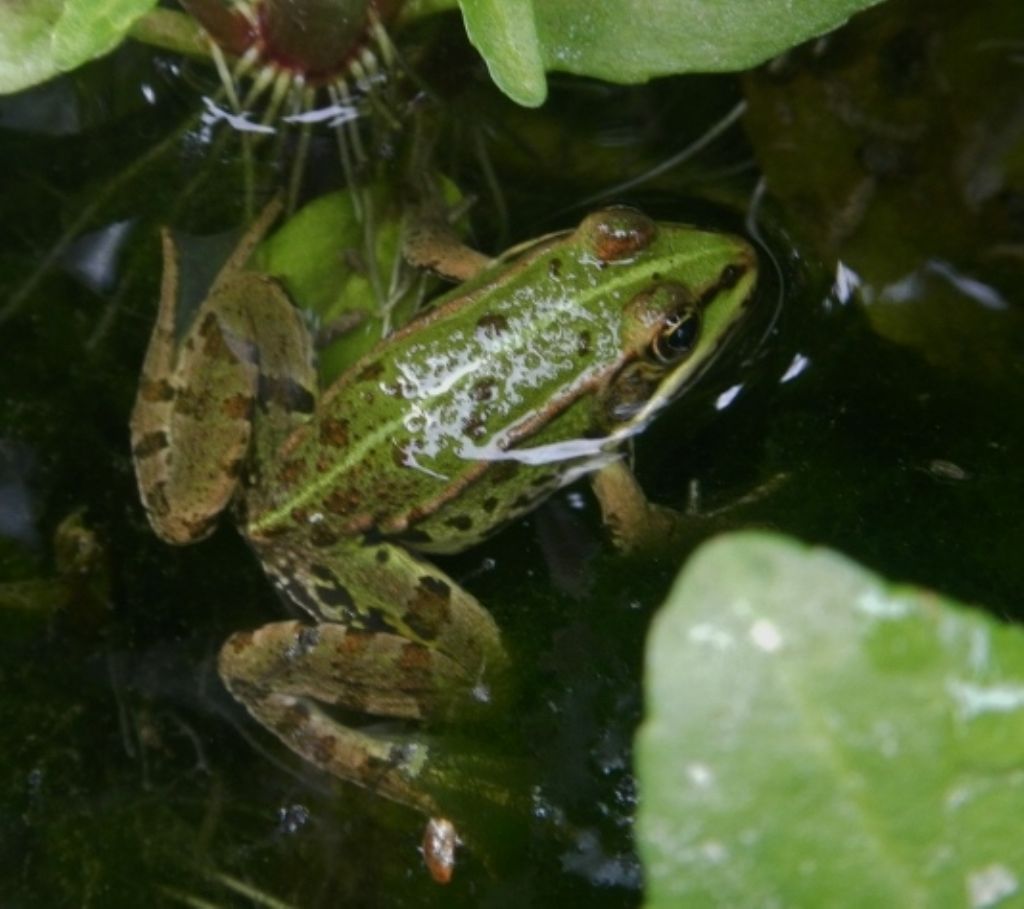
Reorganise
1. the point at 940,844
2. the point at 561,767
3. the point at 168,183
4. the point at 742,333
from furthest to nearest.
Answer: the point at 168,183 < the point at 742,333 < the point at 561,767 < the point at 940,844

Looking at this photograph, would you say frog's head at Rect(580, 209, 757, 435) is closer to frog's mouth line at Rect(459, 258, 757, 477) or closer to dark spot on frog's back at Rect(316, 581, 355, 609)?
frog's mouth line at Rect(459, 258, 757, 477)

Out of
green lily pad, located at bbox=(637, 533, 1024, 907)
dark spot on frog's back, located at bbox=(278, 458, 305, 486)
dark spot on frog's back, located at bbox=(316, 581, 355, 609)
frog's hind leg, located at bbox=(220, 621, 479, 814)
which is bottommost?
frog's hind leg, located at bbox=(220, 621, 479, 814)

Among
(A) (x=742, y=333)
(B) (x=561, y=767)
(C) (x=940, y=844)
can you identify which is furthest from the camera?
(A) (x=742, y=333)

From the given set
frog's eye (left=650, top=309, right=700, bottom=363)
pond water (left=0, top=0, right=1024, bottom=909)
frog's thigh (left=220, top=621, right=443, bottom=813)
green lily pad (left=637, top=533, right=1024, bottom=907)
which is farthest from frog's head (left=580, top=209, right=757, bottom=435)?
green lily pad (left=637, top=533, right=1024, bottom=907)

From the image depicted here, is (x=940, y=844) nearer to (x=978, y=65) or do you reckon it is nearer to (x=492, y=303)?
(x=492, y=303)

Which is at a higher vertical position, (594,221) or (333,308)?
(594,221)

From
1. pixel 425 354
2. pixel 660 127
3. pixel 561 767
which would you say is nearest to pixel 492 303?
pixel 425 354

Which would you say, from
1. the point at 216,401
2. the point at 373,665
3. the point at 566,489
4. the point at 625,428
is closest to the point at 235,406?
the point at 216,401

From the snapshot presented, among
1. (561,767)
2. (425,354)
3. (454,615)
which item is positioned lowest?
(561,767)
